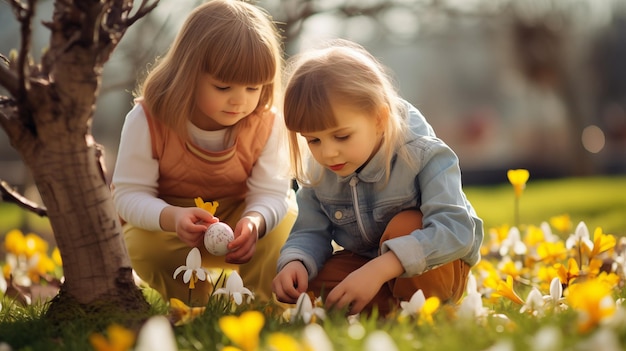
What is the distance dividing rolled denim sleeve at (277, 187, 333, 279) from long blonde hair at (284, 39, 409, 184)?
0.23 meters

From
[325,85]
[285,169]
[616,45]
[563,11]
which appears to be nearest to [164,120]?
[285,169]

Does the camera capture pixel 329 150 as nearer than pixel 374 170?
Yes

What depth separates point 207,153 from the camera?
119 inches

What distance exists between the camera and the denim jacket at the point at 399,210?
2.41 meters

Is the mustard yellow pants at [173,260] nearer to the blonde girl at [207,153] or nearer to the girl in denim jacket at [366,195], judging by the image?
the blonde girl at [207,153]

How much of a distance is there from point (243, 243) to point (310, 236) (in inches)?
9.8

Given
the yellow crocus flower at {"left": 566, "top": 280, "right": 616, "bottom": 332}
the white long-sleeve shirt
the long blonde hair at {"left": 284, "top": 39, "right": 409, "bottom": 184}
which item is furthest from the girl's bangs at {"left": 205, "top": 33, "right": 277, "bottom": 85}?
the yellow crocus flower at {"left": 566, "top": 280, "right": 616, "bottom": 332}

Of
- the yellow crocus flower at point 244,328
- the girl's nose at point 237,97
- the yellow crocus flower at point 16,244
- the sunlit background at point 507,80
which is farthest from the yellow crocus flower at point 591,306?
the sunlit background at point 507,80

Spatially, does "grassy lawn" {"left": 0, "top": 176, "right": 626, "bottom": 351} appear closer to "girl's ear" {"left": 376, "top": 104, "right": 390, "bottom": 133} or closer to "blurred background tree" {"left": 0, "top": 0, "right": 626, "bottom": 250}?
"girl's ear" {"left": 376, "top": 104, "right": 390, "bottom": 133}

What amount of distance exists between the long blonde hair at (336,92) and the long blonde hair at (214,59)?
15 centimetres

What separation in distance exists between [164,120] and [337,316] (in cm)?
123

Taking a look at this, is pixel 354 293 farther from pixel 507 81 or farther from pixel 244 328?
pixel 507 81

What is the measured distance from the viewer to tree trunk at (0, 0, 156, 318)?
212 centimetres

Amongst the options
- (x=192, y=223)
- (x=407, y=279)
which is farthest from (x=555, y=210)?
(x=192, y=223)
